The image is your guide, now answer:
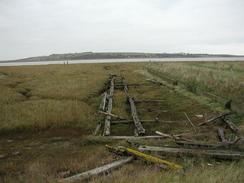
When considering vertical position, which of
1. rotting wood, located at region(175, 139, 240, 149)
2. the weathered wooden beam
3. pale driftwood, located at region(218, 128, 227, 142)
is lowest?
the weathered wooden beam

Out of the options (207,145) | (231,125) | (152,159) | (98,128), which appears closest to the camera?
(152,159)

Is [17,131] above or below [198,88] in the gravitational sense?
below

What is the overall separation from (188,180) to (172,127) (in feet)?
16.3

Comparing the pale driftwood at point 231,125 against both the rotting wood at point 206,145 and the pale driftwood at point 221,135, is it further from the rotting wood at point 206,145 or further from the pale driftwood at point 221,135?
the rotting wood at point 206,145

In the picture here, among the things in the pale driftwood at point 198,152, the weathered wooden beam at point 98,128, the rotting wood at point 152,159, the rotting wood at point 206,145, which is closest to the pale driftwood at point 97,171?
the rotting wood at point 152,159

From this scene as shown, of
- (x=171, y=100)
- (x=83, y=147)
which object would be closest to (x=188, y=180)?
(x=83, y=147)

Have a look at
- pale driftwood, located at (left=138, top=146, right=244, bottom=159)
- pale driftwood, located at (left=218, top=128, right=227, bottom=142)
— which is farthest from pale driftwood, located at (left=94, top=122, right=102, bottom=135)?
pale driftwood, located at (left=218, top=128, right=227, bottom=142)

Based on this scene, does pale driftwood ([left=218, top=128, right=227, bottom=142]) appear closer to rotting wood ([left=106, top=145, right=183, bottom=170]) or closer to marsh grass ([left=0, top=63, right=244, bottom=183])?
marsh grass ([left=0, top=63, right=244, bottom=183])

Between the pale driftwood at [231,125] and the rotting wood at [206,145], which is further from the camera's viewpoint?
the pale driftwood at [231,125]

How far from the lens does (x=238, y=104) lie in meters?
11.4

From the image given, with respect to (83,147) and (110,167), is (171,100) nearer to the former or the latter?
(83,147)

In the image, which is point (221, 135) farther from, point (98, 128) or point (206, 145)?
point (98, 128)

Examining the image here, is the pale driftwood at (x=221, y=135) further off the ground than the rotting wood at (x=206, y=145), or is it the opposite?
the rotting wood at (x=206, y=145)

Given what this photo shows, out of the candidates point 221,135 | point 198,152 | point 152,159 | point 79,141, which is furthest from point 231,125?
point 79,141
